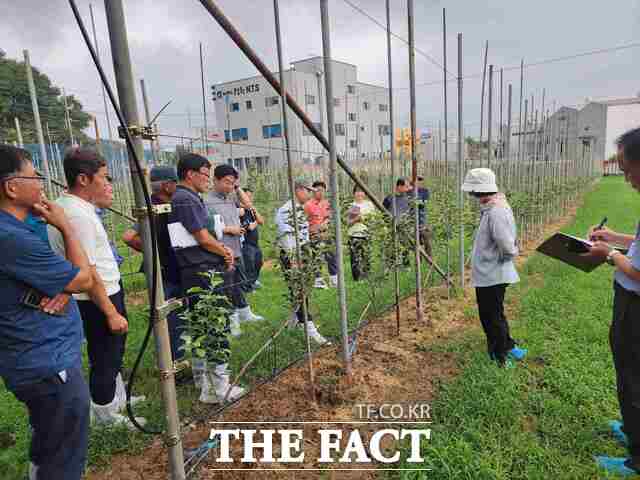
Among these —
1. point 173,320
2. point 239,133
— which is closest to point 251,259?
point 173,320

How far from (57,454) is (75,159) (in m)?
1.51

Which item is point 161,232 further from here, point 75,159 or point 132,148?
point 132,148

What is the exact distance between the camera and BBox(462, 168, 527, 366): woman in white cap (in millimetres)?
2941

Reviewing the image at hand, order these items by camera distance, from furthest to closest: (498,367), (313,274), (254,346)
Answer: (254,346) < (498,367) < (313,274)

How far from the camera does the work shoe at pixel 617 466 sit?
2.04m

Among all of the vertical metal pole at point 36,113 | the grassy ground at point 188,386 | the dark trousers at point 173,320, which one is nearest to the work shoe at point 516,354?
the grassy ground at point 188,386

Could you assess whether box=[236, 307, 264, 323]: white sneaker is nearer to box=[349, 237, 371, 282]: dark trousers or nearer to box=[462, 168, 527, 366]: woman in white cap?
box=[349, 237, 371, 282]: dark trousers

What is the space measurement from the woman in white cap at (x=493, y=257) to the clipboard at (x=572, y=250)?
34 centimetres

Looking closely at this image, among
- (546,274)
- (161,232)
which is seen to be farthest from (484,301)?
(546,274)

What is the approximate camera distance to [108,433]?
247 cm

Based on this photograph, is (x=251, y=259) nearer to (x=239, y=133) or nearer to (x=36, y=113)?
(x=36, y=113)

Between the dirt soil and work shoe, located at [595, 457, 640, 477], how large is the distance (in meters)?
1.02

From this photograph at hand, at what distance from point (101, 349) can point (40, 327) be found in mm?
941

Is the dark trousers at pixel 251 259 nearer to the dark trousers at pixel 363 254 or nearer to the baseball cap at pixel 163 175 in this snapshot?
the dark trousers at pixel 363 254
